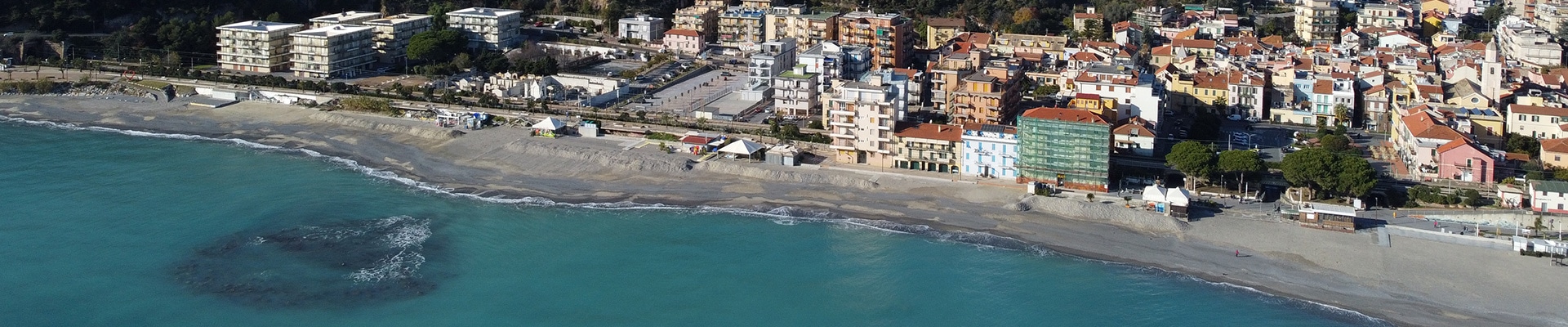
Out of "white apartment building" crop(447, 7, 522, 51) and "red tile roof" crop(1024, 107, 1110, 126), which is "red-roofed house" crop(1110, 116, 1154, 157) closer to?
"red tile roof" crop(1024, 107, 1110, 126)

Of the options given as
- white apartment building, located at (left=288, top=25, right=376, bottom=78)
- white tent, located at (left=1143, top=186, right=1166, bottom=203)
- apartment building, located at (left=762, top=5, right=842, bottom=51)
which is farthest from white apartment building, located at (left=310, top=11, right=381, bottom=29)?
white tent, located at (left=1143, top=186, right=1166, bottom=203)

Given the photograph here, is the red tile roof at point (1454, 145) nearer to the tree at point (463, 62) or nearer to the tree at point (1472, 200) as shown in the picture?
the tree at point (1472, 200)

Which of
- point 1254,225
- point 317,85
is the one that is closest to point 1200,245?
point 1254,225

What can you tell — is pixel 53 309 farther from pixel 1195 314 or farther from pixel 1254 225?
pixel 1254 225

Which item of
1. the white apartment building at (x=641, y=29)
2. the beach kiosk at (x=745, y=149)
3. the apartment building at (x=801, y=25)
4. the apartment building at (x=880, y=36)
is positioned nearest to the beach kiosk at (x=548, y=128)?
the beach kiosk at (x=745, y=149)

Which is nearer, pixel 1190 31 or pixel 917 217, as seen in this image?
pixel 917 217

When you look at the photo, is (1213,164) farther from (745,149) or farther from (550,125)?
(550,125)
